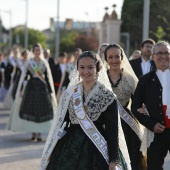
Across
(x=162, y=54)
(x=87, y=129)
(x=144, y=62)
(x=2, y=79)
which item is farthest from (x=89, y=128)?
(x=2, y=79)

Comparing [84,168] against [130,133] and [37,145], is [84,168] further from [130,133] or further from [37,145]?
[37,145]

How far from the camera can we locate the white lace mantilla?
234 inches

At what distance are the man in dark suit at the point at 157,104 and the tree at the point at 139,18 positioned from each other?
32.9 metres

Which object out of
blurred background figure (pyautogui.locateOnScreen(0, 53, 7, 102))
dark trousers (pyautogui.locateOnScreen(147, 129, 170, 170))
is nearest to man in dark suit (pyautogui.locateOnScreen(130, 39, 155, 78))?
dark trousers (pyautogui.locateOnScreen(147, 129, 170, 170))

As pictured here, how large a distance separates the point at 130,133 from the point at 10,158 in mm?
3481

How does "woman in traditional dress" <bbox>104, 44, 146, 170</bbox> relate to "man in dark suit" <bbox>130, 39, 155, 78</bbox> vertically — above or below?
below

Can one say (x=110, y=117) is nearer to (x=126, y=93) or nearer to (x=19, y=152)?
(x=126, y=93)

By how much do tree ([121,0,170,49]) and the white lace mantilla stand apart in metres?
33.7

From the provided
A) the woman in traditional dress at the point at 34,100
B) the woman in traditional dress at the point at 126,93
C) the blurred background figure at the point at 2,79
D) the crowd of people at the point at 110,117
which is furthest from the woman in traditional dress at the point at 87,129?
the blurred background figure at the point at 2,79

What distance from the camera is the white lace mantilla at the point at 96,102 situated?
5.94 metres

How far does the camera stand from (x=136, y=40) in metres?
43.4

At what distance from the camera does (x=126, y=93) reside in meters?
7.61

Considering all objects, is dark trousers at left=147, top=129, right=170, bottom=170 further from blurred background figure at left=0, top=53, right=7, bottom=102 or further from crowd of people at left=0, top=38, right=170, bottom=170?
blurred background figure at left=0, top=53, right=7, bottom=102

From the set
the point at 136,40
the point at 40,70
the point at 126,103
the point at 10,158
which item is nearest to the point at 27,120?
the point at 40,70
